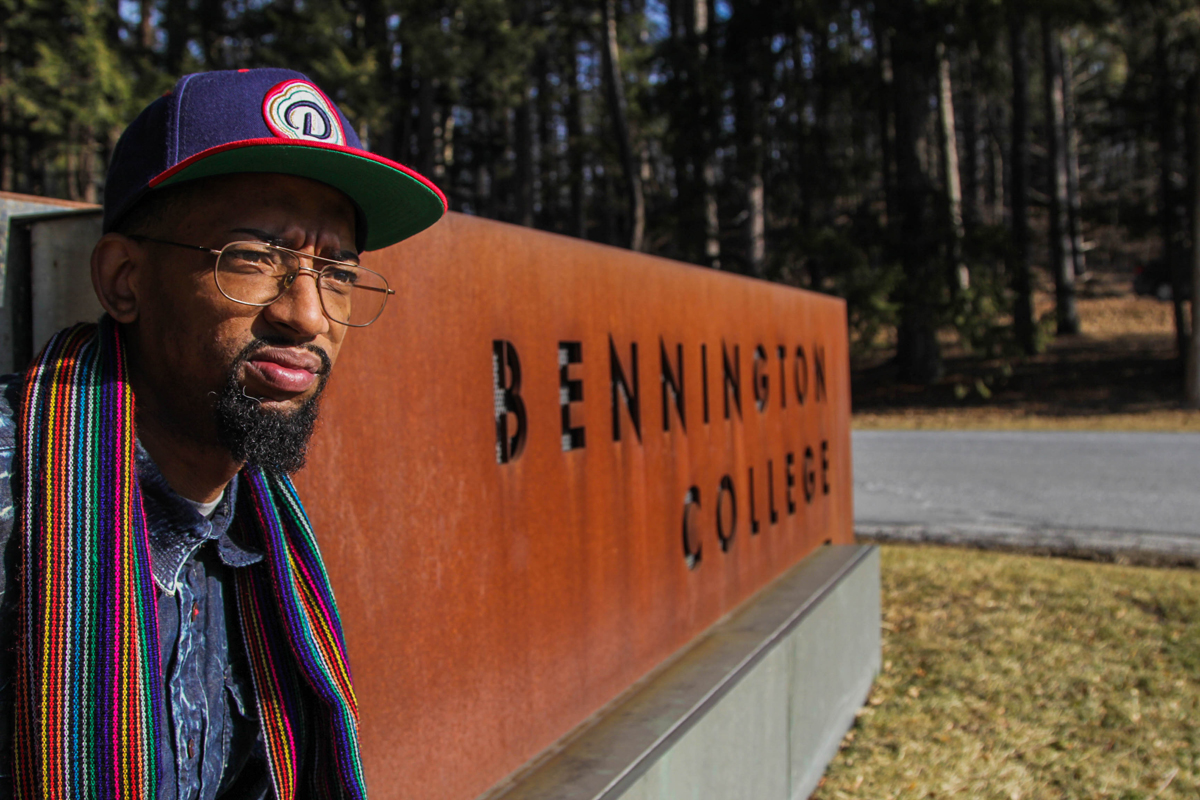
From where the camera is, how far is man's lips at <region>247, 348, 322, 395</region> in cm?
137

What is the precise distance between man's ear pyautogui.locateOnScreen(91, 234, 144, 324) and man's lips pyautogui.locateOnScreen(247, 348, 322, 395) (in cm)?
18

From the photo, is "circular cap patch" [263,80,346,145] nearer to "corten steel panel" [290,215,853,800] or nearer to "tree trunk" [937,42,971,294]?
"corten steel panel" [290,215,853,800]

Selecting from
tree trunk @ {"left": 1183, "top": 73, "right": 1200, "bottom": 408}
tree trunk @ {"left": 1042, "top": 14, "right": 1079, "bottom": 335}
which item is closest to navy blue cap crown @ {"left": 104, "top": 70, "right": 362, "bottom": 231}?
tree trunk @ {"left": 1183, "top": 73, "right": 1200, "bottom": 408}

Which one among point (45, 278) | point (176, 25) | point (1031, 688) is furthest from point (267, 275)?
point (176, 25)

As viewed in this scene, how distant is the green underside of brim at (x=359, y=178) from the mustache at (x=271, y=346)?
0.75 ft

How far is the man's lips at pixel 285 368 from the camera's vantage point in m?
1.37

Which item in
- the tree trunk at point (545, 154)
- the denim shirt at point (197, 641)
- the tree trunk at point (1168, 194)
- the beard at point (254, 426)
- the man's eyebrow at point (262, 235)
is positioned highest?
the tree trunk at point (545, 154)

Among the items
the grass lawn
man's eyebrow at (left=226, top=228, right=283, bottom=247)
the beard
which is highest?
man's eyebrow at (left=226, top=228, right=283, bottom=247)

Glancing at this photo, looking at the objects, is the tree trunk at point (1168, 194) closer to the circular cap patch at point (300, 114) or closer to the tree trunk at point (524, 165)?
the tree trunk at point (524, 165)

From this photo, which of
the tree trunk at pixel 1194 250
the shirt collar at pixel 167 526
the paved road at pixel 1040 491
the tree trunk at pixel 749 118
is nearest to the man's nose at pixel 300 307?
the shirt collar at pixel 167 526

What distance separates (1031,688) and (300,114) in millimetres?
4256

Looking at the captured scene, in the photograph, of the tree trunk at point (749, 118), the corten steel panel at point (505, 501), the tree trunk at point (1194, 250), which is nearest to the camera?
the corten steel panel at point (505, 501)

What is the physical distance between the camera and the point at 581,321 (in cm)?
280

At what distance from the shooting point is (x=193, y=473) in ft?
4.65
